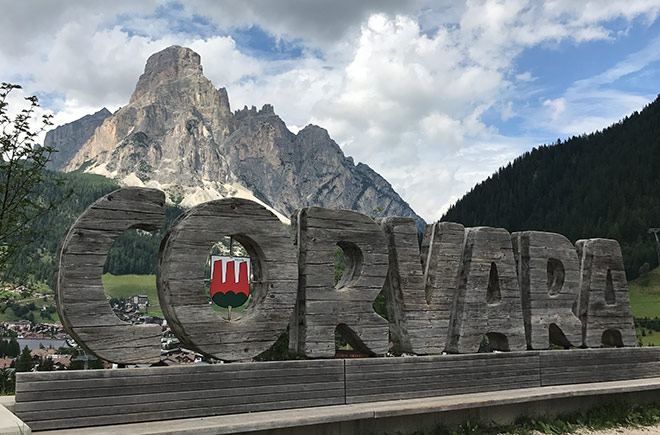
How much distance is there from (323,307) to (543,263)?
4527 millimetres

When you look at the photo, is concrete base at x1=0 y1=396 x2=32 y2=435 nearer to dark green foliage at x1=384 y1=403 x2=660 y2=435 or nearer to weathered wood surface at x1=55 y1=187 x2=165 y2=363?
weathered wood surface at x1=55 y1=187 x2=165 y2=363

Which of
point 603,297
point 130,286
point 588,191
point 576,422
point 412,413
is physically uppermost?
point 588,191

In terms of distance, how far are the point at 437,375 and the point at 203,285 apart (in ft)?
12.2

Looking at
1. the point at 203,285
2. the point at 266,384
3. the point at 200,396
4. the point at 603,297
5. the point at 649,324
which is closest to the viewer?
the point at 200,396

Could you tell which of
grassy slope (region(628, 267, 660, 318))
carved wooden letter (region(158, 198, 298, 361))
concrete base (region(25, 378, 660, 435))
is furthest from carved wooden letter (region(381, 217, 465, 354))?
grassy slope (region(628, 267, 660, 318))

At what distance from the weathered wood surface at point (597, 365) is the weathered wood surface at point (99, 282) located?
6.51 metres

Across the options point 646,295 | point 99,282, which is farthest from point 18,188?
point 646,295

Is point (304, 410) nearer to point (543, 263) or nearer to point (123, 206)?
point (123, 206)

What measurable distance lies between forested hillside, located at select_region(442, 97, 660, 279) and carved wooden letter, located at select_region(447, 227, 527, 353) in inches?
3937

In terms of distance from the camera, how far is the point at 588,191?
401 feet

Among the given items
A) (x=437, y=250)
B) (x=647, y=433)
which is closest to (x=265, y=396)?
(x=437, y=250)

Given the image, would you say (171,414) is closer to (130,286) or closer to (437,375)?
(437,375)

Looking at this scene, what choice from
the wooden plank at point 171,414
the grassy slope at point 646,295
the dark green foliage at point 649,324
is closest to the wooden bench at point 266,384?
the wooden plank at point 171,414

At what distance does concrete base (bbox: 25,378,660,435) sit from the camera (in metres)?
6.02
